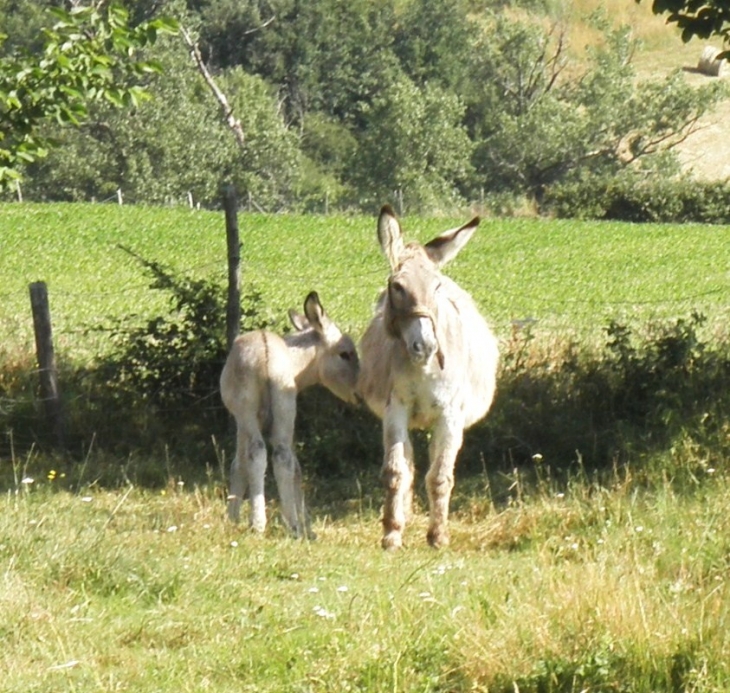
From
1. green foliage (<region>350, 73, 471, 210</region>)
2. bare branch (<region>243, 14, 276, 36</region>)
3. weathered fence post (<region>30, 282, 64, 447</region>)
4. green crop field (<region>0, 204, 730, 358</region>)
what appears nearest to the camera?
weathered fence post (<region>30, 282, 64, 447</region>)

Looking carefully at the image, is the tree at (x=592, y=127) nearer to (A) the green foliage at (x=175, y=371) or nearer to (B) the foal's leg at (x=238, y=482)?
(A) the green foliage at (x=175, y=371)

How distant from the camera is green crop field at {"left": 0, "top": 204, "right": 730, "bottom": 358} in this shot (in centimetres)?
1927

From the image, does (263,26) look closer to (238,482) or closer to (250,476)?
(238,482)

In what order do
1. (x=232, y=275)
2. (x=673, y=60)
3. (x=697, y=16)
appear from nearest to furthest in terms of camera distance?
(x=697, y=16), (x=232, y=275), (x=673, y=60)

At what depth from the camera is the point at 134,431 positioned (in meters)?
12.4

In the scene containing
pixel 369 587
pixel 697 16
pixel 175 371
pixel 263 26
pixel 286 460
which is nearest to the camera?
pixel 369 587

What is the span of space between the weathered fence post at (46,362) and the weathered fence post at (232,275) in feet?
5.21

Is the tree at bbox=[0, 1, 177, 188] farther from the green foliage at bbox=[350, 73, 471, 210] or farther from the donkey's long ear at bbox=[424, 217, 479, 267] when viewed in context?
the green foliage at bbox=[350, 73, 471, 210]

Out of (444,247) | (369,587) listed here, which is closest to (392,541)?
(369,587)

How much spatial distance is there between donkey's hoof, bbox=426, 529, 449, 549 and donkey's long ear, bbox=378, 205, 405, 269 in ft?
5.75

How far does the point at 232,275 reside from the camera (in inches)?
473

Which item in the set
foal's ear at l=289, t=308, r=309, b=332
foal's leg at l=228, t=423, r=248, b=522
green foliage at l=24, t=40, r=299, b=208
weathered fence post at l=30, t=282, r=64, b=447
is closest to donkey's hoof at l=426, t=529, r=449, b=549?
foal's leg at l=228, t=423, r=248, b=522

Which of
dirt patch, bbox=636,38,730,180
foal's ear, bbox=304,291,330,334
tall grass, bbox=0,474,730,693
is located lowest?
dirt patch, bbox=636,38,730,180

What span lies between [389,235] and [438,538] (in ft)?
6.56
